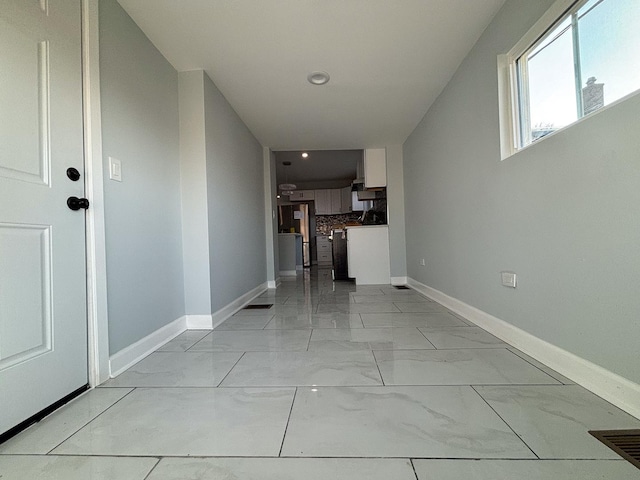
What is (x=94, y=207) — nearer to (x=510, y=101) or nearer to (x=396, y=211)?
(x=510, y=101)

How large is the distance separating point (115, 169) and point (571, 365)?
2.46 meters

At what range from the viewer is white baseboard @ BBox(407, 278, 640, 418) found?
1087 mm

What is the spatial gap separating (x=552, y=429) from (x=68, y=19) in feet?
8.33

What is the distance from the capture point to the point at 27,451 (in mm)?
964

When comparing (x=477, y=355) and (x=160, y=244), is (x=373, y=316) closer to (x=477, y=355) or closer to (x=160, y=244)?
(x=477, y=355)

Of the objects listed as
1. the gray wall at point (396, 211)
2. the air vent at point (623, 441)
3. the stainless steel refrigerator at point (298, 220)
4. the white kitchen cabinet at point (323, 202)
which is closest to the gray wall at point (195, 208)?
the air vent at point (623, 441)

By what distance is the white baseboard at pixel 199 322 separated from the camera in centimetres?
235

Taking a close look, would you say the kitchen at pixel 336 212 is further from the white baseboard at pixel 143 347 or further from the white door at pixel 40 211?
the white door at pixel 40 211

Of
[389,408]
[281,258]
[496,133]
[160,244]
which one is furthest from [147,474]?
[281,258]

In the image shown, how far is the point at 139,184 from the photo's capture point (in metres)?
1.83

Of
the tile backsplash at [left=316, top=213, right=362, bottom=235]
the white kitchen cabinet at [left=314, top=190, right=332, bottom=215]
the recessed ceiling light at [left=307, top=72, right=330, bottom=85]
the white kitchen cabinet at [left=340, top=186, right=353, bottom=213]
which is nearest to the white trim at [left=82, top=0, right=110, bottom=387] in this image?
the recessed ceiling light at [left=307, top=72, right=330, bottom=85]

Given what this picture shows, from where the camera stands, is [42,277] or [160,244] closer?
[42,277]

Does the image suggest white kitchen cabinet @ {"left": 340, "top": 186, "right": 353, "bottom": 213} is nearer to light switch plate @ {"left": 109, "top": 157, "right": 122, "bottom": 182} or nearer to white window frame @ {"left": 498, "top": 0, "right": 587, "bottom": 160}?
white window frame @ {"left": 498, "top": 0, "right": 587, "bottom": 160}

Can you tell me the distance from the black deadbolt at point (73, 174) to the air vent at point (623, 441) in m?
2.23
